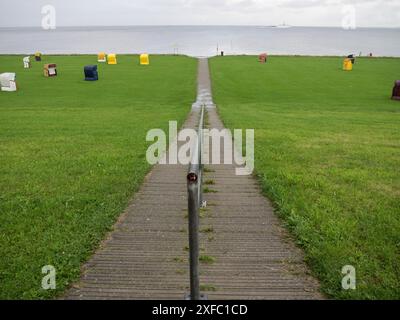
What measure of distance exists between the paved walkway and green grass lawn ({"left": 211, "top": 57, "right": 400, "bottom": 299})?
0.40 meters

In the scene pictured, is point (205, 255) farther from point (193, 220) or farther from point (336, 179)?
point (336, 179)

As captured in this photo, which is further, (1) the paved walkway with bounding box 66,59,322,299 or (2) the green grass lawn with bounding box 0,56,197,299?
(2) the green grass lawn with bounding box 0,56,197,299

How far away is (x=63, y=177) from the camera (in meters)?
8.89

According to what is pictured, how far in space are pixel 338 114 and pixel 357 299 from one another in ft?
64.3

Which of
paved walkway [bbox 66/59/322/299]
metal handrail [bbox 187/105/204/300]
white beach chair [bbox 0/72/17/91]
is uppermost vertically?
white beach chair [bbox 0/72/17/91]

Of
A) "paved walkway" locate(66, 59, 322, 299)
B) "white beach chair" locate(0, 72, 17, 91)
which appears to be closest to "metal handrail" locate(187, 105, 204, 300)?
"paved walkway" locate(66, 59, 322, 299)

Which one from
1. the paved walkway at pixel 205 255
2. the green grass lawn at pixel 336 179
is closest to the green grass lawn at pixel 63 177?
the paved walkway at pixel 205 255

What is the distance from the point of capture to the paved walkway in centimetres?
452

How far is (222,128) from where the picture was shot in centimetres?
1642

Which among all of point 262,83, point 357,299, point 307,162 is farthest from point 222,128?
point 262,83

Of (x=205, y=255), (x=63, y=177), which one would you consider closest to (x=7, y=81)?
(x=63, y=177)

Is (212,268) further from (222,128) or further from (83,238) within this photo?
(222,128)

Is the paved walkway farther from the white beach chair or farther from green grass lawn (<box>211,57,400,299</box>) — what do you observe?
the white beach chair

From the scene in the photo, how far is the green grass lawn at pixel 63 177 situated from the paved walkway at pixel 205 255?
38 centimetres
